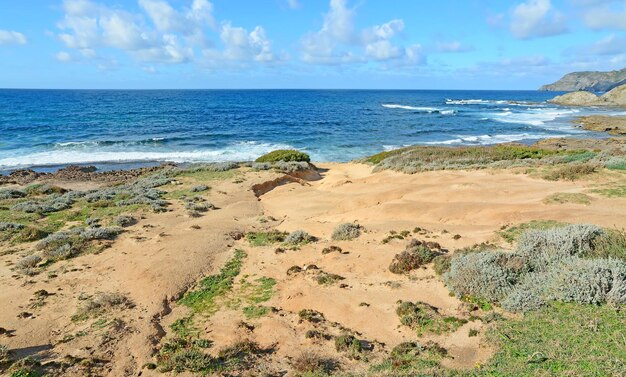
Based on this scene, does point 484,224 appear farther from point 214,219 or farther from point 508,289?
point 214,219

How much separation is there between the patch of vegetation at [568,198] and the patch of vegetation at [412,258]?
257 inches

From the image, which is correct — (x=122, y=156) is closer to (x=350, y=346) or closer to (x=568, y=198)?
(x=568, y=198)

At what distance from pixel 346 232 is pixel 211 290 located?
17.3 ft

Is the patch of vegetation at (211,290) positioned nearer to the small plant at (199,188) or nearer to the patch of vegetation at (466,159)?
the small plant at (199,188)

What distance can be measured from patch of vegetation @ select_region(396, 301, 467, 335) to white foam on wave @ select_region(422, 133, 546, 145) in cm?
4261

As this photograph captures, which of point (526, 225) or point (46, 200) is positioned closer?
point (526, 225)

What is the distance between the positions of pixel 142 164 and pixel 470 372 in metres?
37.1

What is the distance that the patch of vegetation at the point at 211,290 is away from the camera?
34.3 feet

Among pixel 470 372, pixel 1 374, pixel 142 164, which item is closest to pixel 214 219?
pixel 1 374

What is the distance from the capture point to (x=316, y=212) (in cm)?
1905

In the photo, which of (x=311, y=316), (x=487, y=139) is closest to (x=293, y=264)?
(x=311, y=316)

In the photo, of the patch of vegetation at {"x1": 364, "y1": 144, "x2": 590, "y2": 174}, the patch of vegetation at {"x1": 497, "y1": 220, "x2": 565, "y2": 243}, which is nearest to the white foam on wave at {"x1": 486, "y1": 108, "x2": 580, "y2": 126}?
the patch of vegetation at {"x1": 364, "y1": 144, "x2": 590, "y2": 174}

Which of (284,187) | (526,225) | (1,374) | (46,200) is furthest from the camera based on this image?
(284,187)

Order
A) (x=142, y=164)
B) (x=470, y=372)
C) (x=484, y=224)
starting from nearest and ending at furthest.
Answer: (x=470, y=372) → (x=484, y=224) → (x=142, y=164)
